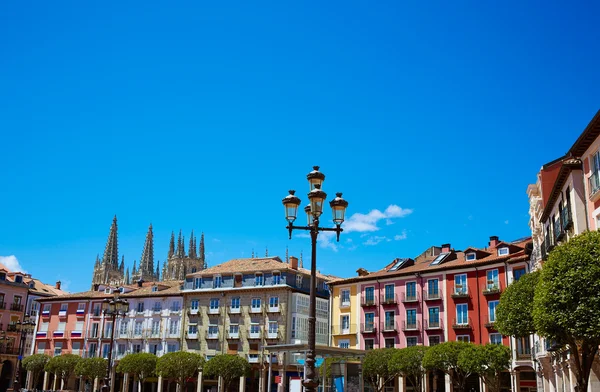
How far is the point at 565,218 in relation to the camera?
27906 millimetres

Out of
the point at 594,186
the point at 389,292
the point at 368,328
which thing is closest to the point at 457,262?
the point at 389,292

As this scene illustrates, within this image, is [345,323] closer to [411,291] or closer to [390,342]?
[390,342]

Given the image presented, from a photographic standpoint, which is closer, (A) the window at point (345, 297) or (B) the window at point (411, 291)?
(B) the window at point (411, 291)

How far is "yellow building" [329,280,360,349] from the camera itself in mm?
53656

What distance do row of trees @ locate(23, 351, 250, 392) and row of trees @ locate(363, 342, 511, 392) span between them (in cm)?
1456

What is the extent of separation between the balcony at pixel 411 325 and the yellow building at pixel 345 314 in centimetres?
457

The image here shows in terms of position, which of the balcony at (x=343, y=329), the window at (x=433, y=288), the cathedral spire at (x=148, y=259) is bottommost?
the balcony at (x=343, y=329)

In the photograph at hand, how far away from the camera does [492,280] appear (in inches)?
1836

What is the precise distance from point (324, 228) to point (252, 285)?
157ft

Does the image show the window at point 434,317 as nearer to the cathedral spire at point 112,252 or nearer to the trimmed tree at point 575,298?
the trimmed tree at point 575,298

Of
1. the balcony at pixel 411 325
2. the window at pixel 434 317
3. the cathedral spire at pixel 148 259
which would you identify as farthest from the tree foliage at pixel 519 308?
the cathedral spire at pixel 148 259

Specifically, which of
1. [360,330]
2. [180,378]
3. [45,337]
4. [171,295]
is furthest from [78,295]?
[360,330]

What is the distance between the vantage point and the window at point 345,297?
5525 cm

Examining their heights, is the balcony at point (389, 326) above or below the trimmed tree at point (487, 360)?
above
